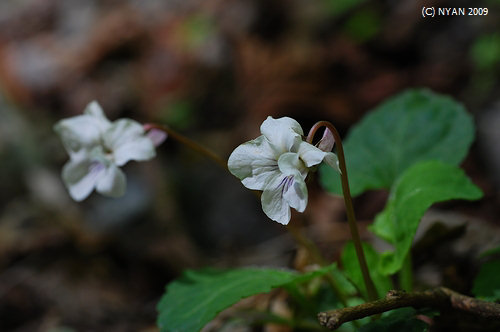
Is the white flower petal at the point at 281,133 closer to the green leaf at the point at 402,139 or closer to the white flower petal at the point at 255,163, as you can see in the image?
the white flower petal at the point at 255,163

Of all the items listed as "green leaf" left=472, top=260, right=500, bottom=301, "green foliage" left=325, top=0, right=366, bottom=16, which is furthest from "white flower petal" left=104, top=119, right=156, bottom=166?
"green foliage" left=325, top=0, right=366, bottom=16

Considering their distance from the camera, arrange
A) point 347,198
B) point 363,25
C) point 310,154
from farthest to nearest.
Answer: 1. point 363,25
2. point 347,198
3. point 310,154

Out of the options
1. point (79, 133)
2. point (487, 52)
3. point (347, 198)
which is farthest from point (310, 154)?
point (487, 52)

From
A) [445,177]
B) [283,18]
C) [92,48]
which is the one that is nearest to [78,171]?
[445,177]

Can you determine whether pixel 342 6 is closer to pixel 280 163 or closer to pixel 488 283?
pixel 488 283

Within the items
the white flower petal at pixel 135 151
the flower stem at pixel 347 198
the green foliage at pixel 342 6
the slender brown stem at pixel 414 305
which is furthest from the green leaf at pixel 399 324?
the green foliage at pixel 342 6
